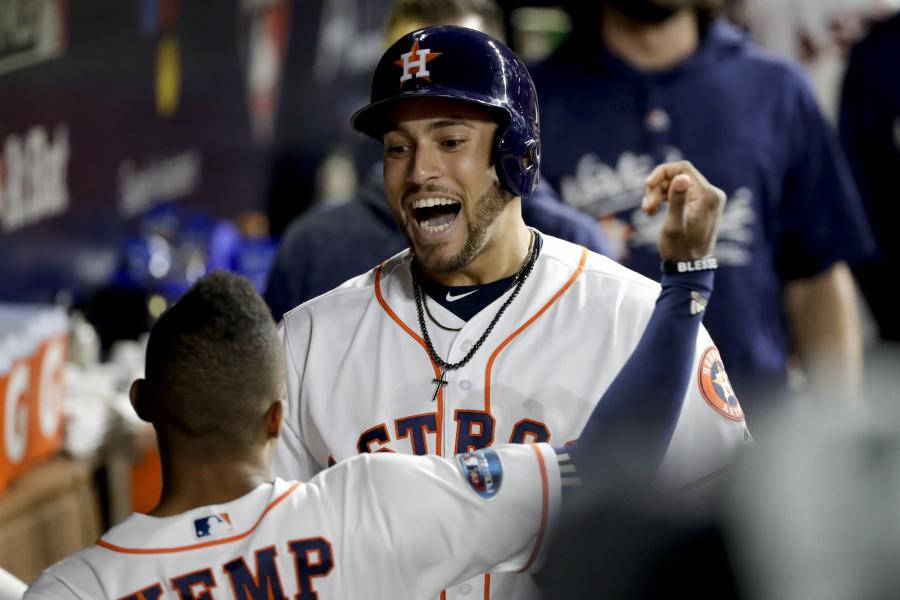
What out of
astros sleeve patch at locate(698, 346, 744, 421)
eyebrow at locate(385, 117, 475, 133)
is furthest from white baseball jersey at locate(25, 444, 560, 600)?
eyebrow at locate(385, 117, 475, 133)

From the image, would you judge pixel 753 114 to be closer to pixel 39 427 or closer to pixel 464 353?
pixel 464 353

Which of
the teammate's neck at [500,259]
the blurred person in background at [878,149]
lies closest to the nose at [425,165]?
the teammate's neck at [500,259]

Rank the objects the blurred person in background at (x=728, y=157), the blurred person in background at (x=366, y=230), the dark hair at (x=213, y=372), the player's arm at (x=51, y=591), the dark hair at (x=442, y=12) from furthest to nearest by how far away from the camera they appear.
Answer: the dark hair at (x=442, y=12) < the blurred person in background at (x=728, y=157) < the blurred person in background at (x=366, y=230) < the dark hair at (x=213, y=372) < the player's arm at (x=51, y=591)

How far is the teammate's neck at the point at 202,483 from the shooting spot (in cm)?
162

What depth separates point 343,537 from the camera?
62.3 inches

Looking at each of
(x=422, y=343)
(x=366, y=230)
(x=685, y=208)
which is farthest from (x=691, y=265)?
(x=366, y=230)

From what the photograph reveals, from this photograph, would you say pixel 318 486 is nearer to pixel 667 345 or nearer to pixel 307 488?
pixel 307 488

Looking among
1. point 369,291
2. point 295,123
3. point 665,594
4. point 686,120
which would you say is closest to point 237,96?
point 295,123

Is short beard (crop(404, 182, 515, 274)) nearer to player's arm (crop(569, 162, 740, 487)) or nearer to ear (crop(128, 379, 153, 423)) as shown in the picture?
player's arm (crop(569, 162, 740, 487))

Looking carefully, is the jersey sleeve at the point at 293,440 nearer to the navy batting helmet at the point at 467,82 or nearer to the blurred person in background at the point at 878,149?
the navy batting helmet at the point at 467,82

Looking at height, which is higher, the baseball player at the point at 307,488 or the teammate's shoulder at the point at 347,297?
the teammate's shoulder at the point at 347,297

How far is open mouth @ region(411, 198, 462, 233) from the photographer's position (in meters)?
1.75

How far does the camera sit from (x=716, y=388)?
1651mm

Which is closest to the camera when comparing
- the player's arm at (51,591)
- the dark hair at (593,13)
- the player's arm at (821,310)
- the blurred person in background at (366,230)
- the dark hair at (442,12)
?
the player's arm at (51,591)
